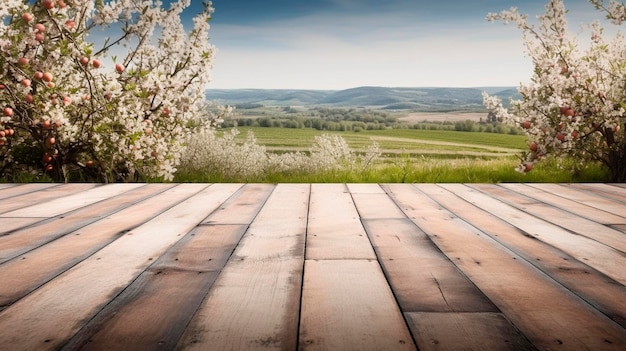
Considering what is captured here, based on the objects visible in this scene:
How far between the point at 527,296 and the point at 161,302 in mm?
971

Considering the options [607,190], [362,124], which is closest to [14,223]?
[607,190]

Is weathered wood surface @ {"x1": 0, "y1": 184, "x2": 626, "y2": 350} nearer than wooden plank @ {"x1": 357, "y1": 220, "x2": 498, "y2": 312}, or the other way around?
weathered wood surface @ {"x1": 0, "y1": 184, "x2": 626, "y2": 350}

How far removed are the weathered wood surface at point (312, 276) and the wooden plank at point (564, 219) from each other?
15 mm

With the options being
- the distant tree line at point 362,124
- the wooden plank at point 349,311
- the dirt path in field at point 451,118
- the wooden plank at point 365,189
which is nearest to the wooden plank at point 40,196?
the wooden plank at point 365,189

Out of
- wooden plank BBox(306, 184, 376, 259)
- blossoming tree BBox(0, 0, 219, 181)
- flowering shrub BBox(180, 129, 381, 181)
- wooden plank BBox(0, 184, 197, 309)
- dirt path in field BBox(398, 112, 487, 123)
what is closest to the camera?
wooden plank BBox(0, 184, 197, 309)

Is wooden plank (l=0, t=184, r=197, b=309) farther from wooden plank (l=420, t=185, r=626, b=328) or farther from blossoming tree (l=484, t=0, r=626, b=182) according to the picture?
blossoming tree (l=484, t=0, r=626, b=182)

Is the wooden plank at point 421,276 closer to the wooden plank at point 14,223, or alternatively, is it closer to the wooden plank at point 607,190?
the wooden plank at point 14,223

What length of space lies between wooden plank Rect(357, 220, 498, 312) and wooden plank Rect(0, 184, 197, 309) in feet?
3.36

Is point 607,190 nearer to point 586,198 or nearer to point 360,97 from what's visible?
point 586,198

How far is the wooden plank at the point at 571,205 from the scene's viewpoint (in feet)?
7.15

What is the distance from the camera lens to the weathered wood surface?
3.27ft

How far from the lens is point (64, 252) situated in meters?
1.60

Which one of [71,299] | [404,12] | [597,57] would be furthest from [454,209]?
[404,12]

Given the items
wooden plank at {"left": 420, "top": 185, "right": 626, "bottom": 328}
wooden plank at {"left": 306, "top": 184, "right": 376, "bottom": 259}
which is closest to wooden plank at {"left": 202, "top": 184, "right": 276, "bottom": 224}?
wooden plank at {"left": 306, "top": 184, "right": 376, "bottom": 259}
